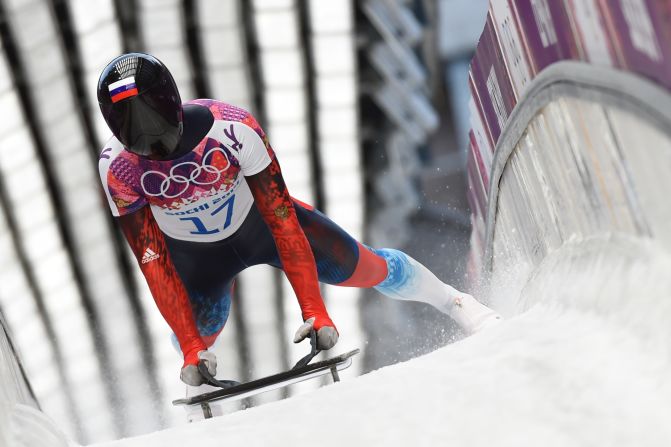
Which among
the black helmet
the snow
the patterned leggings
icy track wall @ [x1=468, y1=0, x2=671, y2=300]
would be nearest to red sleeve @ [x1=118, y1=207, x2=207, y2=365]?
the patterned leggings

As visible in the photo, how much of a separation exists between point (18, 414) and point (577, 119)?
5.57ft

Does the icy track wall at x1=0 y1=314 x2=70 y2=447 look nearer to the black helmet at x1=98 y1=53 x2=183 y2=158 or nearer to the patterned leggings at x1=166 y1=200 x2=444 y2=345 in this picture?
the black helmet at x1=98 y1=53 x2=183 y2=158

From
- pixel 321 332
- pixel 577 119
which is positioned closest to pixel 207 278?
pixel 321 332

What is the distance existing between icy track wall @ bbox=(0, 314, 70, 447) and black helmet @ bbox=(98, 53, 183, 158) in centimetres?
Result: 78

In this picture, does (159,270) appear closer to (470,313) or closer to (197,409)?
(197,409)

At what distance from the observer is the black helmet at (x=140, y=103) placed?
12.2 ft

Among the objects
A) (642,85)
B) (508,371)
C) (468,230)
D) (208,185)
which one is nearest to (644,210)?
(642,85)

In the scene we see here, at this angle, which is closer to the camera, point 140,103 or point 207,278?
point 140,103

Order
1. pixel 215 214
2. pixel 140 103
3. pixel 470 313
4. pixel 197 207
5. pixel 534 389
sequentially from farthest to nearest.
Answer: pixel 470 313
pixel 215 214
pixel 197 207
pixel 140 103
pixel 534 389

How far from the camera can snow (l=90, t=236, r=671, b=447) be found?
2.45 metres

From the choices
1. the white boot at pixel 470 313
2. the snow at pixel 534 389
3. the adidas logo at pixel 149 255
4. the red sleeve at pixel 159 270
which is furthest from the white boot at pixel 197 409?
the white boot at pixel 470 313

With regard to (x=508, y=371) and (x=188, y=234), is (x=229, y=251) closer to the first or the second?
(x=188, y=234)

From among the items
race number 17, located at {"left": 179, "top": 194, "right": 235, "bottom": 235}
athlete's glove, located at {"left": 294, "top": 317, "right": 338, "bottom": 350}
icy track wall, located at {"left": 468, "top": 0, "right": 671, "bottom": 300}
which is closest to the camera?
icy track wall, located at {"left": 468, "top": 0, "right": 671, "bottom": 300}

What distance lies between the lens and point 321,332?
13.1 ft
